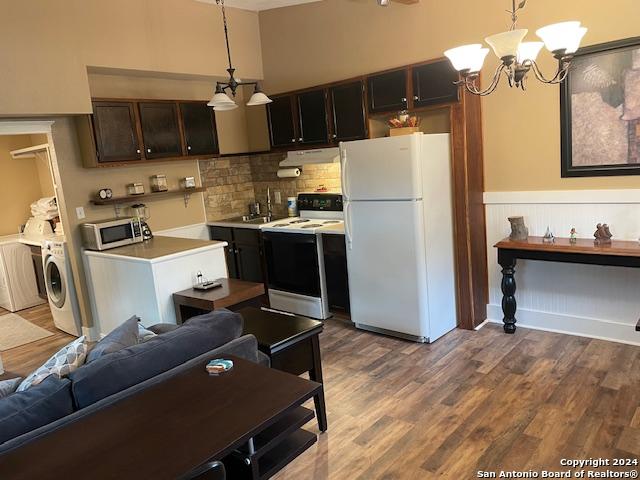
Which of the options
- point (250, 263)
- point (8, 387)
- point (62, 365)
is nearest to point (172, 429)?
point (62, 365)

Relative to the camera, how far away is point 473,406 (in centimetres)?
302

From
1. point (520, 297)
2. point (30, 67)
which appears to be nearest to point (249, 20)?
point (30, 67)

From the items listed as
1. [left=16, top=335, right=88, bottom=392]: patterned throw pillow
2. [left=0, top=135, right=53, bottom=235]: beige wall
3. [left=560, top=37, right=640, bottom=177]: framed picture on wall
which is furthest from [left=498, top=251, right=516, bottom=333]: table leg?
[left=0, top=135, right=53, bottom=235]: beige wall

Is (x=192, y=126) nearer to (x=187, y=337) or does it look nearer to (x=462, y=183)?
(x=462, y=183)

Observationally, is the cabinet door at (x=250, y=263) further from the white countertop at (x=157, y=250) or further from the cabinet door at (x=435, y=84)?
the cabinet door at (x=435, y=84)

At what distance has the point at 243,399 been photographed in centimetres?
177

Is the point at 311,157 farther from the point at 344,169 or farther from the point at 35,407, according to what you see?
the point at 35,407

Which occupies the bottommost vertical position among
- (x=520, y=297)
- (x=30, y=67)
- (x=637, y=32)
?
(x=520, y=297)

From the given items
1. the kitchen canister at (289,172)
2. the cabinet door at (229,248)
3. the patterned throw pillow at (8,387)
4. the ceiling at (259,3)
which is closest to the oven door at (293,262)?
the cabinet door at (229,248)

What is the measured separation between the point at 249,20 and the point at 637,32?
3845 millimetres

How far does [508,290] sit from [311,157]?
7.77 ft

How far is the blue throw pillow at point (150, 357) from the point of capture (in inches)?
73.3

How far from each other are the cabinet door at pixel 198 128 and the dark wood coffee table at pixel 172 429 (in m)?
3.62

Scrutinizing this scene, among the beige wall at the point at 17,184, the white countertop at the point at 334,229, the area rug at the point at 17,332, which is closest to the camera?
the white countertop at the point at 334,229
